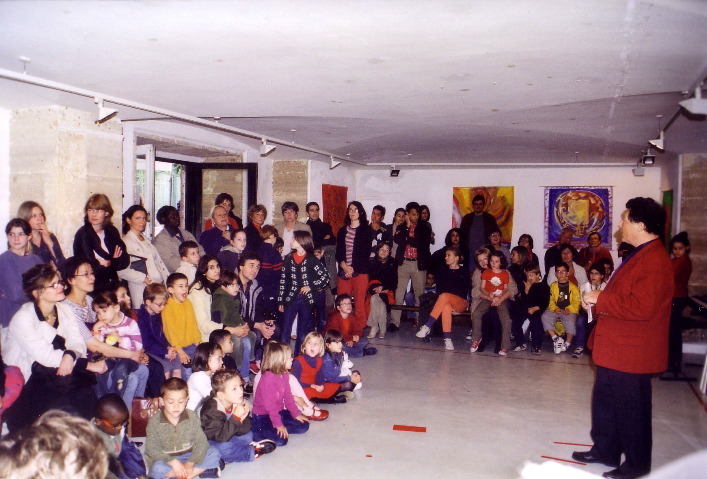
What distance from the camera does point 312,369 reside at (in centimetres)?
498

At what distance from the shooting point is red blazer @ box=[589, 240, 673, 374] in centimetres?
329

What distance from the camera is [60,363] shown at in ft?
12.2

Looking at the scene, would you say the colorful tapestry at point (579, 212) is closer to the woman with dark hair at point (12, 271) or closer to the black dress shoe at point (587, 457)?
the black dress shoe at point (587, 457)

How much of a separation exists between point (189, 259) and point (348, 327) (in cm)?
202

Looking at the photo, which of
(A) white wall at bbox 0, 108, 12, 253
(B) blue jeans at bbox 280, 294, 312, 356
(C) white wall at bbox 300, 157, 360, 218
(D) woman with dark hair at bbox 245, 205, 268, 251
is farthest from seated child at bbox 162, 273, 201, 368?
(C) white wall at bbox 300, 157, 360, 218

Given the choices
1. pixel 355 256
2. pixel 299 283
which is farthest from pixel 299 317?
pixel 355 256

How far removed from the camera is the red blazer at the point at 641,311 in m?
3.29

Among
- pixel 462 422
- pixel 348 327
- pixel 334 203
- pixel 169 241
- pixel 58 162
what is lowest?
pixel 462 422

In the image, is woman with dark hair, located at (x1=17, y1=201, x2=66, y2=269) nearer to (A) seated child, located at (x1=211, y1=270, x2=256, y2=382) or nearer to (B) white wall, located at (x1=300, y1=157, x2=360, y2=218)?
(A) seated child, located at (x1=211, y1=270, x2=256, y2=382)

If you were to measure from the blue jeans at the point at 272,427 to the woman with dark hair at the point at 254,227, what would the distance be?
114 inches

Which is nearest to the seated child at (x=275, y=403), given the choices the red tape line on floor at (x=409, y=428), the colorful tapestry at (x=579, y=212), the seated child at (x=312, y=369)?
the seated child at (x=312, y=369)

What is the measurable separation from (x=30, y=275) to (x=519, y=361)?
195 inches

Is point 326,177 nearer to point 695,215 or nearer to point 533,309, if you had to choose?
point 533,309

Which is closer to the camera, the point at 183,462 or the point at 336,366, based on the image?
the point at 183,462
